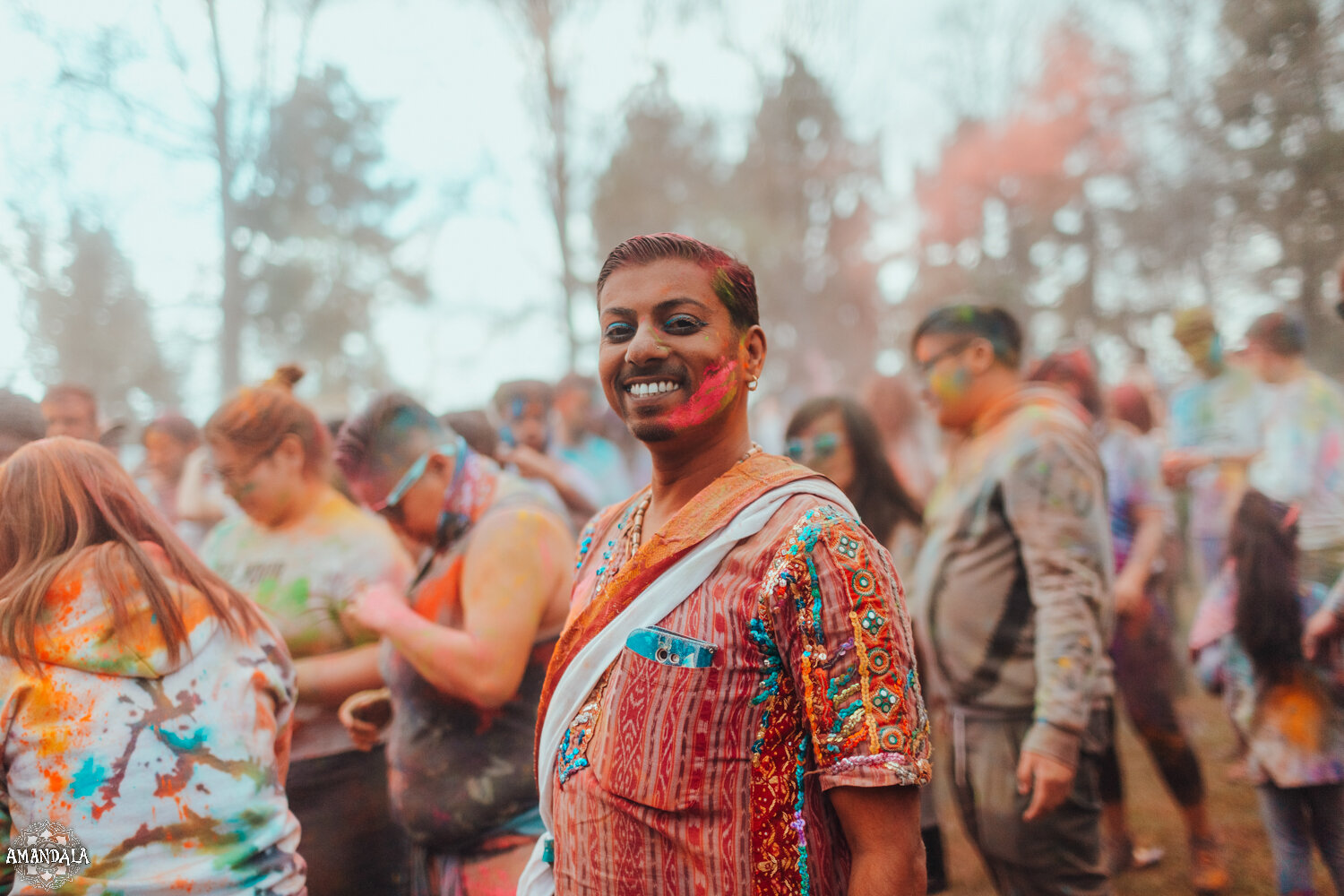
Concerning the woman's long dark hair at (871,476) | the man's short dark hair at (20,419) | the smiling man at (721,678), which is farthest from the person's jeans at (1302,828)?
the man's short dark hair at (20,419)

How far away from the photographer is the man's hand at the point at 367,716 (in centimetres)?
259

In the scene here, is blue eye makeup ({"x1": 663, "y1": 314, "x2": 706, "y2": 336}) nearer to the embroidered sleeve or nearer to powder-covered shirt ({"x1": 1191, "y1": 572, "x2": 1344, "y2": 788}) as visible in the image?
the embroidered sleeve

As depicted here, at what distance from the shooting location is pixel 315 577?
284cm

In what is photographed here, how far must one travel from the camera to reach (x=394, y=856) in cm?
297

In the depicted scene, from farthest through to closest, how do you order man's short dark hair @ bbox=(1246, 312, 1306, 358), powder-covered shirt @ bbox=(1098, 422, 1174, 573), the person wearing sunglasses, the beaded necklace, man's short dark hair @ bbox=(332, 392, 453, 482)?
1. powder-covered shirt @ bbox=(1098, 422, 1174, 573)
2. man's short dark hair @ bbox=(1246, 312, 1306, 358)
3. the person wearing sunglasses
4. man's short dark hair @ bbox=(332, 392, 453, 482)
5. the beaded necklace

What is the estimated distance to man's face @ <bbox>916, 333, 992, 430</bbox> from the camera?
2.92 meters

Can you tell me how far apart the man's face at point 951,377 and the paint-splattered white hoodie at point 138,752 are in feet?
7.80

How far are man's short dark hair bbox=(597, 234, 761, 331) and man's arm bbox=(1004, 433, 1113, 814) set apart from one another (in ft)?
4.79

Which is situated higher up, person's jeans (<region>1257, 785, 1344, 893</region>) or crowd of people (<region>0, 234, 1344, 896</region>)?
crowd of people (<region>0, 234, 1344, 896</region>)

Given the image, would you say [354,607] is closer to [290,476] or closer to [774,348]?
[290,476]

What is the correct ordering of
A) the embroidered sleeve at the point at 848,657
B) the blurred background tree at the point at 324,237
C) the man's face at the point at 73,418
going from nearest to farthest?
1. the embroidered sleeve at the point at 848,657
2. the man's face at the point at 73,418
3. the blurred background tree at the point at 324,237

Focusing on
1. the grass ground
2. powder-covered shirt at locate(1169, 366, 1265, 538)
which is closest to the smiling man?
the grass ground

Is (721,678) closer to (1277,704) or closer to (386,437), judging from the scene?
(386,437)

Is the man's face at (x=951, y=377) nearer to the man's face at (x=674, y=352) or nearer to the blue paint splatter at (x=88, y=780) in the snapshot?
the man's face at (x=674, y=352)
